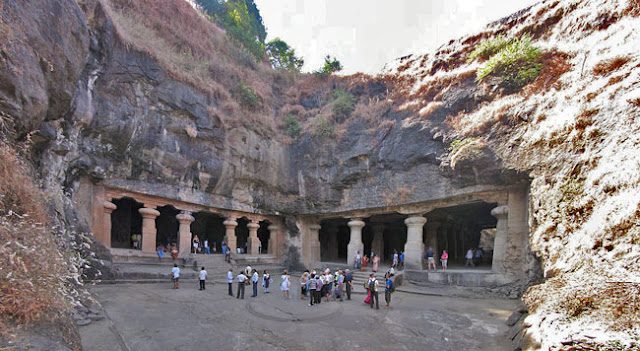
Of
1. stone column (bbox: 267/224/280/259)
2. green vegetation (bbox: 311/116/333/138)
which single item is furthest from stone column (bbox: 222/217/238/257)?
green vegetation (bbox: 311/116/333/138)

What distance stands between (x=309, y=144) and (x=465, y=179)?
346 inches

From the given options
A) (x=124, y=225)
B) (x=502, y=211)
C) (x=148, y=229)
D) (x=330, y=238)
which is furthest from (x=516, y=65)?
(x=124, y=225)

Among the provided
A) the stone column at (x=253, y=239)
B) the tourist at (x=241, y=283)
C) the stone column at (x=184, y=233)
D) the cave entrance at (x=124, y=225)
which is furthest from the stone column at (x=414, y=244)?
the cave entrance at (x=124, y=225)

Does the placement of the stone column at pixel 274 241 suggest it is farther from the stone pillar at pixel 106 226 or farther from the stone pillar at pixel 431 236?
the stone pillar at pixel 431 236

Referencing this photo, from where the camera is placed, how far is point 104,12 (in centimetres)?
1166

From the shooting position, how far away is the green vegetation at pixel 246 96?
1839cm

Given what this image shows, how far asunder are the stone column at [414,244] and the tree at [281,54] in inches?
697

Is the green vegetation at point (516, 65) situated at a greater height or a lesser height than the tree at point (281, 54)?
lesser

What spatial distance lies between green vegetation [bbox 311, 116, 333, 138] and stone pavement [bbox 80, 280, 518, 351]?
31.6 feet

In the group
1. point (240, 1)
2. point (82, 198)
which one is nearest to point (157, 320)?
point (82, 198)

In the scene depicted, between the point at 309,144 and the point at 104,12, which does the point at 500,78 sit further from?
the point at 104,12

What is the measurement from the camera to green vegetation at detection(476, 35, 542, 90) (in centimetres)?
1227

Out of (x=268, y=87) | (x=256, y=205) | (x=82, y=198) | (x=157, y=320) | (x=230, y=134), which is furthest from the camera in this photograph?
(x=268, y=87)

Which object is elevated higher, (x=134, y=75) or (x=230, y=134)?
(x=134, y=75)
